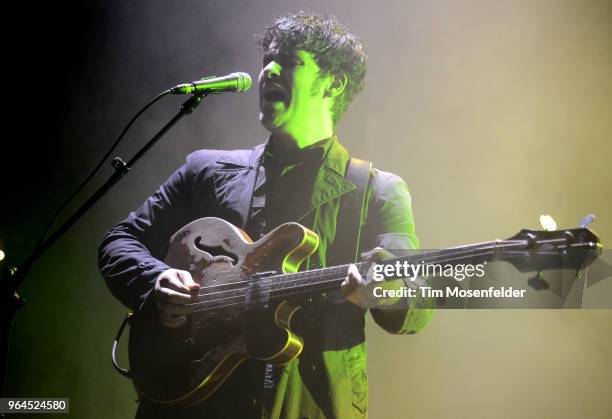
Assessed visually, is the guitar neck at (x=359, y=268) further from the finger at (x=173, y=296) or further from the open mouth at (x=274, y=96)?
the open mouth at (x=274, y=96)

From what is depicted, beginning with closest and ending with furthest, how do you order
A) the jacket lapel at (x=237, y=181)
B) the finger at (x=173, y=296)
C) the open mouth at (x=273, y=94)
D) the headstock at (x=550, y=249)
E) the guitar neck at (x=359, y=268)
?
→ the headstock at (x=550, y=249)
the guitar neck at (x=359, y=268)
the finger at (x=173, y=296)
the jacket lapel at (x=237, y=181)
the open mouth at (x=273, y=94)

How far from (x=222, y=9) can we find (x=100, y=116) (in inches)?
29.6

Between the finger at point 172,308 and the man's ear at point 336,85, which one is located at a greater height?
the man's ear at point 336,85

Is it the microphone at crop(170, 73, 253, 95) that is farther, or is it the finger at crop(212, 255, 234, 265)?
the finger at crop(212, 255, 234, 265)

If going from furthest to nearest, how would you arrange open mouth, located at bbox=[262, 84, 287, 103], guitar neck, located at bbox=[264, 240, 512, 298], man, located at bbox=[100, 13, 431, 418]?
open mouth, located at bbox=[262, 84, 287, 103] → man, located at bbox=[100, 13, 431, 418] → guitar neck, located at bbox=[264, 240, 512, 298]

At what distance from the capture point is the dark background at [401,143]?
2.38m

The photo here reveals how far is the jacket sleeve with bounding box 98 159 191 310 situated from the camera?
8.39 feet

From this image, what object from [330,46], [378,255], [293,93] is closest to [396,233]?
[378,255]

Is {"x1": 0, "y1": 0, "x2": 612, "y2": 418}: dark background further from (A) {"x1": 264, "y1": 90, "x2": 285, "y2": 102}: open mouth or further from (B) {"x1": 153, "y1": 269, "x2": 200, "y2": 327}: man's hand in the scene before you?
→ (B) {"x1": 153, "y1": 269, "x2": 200, "y2": 327}: man's hand

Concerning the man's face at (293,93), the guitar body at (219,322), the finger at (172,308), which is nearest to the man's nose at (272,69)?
the man's face at (293,93)

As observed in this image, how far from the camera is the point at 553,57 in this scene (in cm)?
257

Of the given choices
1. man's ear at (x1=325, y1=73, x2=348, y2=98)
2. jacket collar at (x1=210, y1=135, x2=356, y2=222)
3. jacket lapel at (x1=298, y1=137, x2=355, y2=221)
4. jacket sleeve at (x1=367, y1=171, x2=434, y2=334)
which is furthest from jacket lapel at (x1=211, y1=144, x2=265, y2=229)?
jacket sleeve at (x1=367, y1=171, x2=434, y2=334)

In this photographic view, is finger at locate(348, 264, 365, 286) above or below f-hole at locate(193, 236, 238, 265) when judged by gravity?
below

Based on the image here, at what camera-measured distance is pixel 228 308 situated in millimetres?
2361
